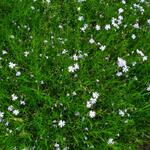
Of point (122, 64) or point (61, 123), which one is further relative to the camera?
point (122, 64)

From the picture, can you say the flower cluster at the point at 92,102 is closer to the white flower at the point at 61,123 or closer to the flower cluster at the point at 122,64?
the white flower at the point at 61,123

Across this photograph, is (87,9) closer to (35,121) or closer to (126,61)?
(126,61)

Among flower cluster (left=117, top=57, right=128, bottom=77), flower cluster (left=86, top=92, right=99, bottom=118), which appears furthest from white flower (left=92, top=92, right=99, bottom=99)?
flower cluster (left=117, top=57, right=128, bottom=77)

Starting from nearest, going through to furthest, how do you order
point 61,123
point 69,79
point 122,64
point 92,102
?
point 61,123 < point 92,102 < point 69,79 < point 122,64

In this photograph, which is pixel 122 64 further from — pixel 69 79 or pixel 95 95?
pixel 69 79

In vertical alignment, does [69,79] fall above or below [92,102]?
above

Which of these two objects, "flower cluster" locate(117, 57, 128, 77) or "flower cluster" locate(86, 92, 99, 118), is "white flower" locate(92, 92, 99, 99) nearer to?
"flower cluster" locate(86, 92, 99, 118)

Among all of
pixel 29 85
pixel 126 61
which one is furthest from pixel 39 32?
pixel 126 61

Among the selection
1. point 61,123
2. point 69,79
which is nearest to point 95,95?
point 69,79
